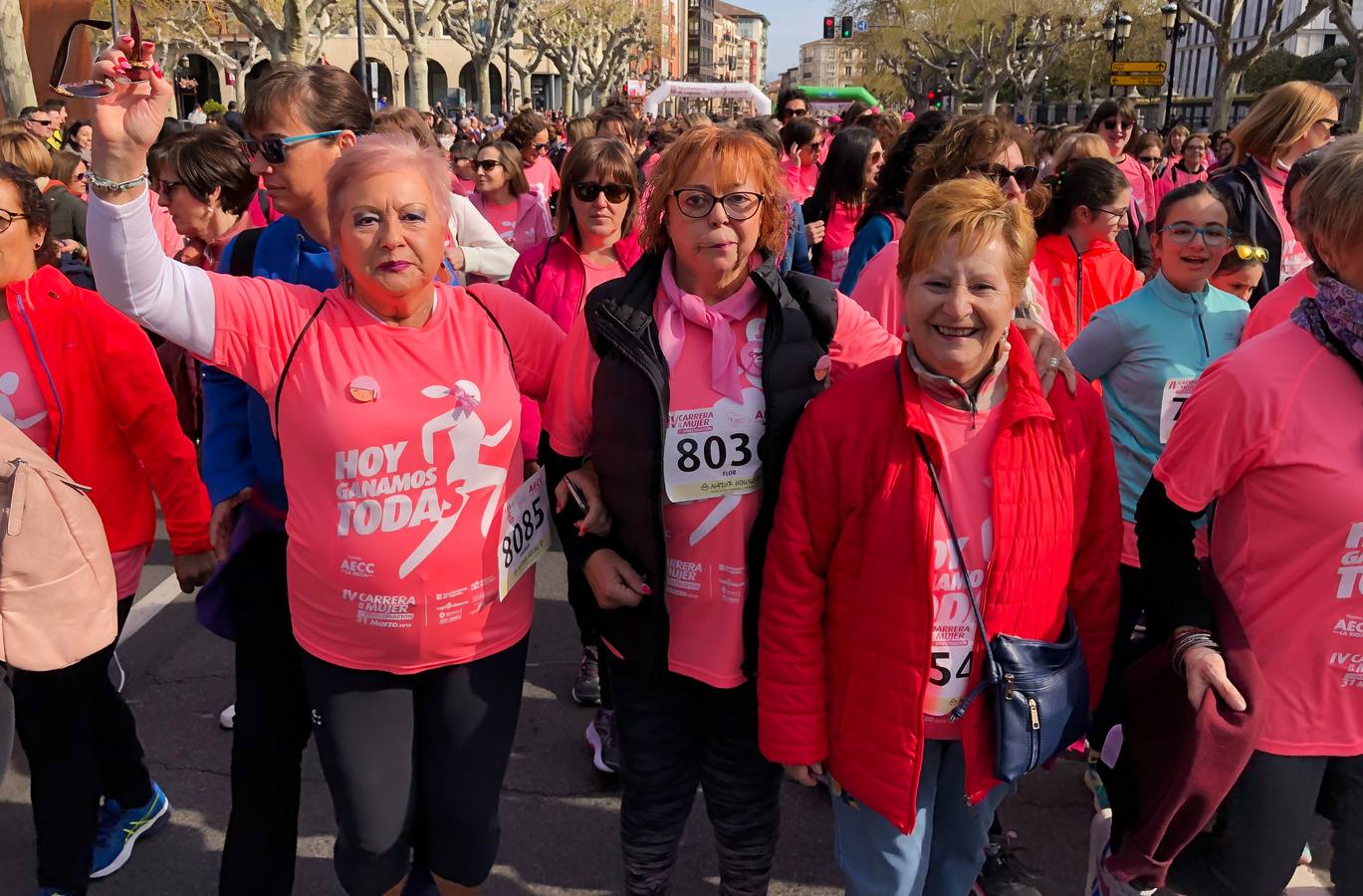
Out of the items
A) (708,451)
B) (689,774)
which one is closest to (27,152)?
(708,451)

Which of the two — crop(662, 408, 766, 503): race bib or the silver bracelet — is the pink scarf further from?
the silver bracelet

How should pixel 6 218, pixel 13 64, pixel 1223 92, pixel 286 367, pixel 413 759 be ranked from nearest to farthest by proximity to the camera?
1. pixel 286 367
2. pixel 413 759
3. pixel 6 218
4. pixel 13 64
5. pixel 1223 92

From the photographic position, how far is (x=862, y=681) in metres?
2.06

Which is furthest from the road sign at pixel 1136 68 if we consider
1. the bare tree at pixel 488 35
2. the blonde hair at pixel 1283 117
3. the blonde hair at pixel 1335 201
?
the blonde hair at pixel 1335 201

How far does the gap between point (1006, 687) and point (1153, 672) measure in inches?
15.6

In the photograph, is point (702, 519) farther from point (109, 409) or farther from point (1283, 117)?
point (1283, 117)

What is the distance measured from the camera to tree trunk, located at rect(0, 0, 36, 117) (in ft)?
38.1

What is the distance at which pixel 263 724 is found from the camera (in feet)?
7.97

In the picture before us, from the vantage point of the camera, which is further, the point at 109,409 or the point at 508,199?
the point at 508,199

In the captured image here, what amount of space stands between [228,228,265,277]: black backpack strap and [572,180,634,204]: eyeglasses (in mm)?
1441

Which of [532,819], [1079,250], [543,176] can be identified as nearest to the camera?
[532,819]

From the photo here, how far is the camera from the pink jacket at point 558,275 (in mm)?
3771

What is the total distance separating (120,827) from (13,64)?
12.0 meters

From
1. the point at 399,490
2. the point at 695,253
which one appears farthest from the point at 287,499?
the point at 695,253
